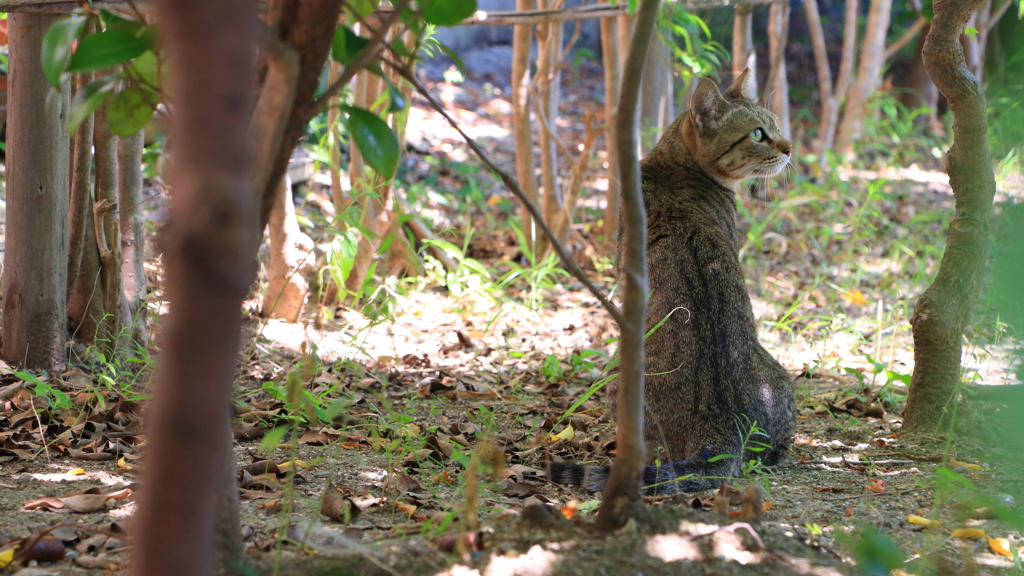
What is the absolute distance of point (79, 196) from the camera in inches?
119

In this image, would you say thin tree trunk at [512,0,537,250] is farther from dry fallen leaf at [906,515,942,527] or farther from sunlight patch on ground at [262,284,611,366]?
dry fallen leaf at [906,515,942,527]

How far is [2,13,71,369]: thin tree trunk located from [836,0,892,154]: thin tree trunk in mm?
7317

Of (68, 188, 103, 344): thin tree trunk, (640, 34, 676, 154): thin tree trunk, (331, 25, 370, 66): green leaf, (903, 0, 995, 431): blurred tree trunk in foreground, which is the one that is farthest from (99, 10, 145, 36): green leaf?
(640, 34, 676, 154): thin tree trunk

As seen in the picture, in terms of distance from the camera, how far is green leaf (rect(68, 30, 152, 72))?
1371 mm

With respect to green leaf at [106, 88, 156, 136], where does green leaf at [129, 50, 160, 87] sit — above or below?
above

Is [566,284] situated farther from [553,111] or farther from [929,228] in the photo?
[929,228]

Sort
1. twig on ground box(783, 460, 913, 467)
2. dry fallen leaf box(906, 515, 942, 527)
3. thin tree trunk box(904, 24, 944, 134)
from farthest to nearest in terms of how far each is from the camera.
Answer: thin tree trunk box(904, 24, 944, 134) → twig on ground box(783, 460, 913, 467) → dry fallen leaf box(906, 515, 942, 527)

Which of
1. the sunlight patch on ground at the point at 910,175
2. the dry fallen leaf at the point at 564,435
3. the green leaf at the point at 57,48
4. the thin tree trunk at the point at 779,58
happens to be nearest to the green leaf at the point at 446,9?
the green leaf at the point at 57,48

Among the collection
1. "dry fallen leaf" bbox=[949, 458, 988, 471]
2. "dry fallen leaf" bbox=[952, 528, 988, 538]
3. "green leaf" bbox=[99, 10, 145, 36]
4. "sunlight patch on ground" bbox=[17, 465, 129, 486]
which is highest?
"green leaf" bbox=[99, 10, 145, 36]

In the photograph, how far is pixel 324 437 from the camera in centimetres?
276

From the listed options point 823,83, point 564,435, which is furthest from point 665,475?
point 823,83

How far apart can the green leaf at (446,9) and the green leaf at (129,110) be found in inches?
24.3

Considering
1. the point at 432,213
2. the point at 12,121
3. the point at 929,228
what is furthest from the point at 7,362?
the point at 929,228

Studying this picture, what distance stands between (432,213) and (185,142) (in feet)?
16.7
